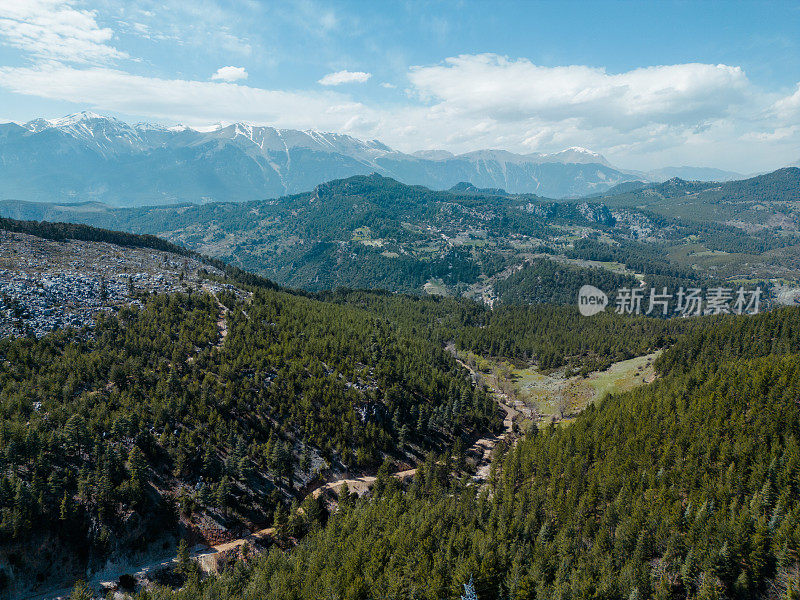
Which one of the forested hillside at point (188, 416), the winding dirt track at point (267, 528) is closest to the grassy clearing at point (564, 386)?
the winding dirt track at point (267, 528)

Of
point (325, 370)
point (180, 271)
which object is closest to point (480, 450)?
point (325, 370)

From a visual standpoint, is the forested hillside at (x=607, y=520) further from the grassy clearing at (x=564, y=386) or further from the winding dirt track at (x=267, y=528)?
the grassy clearing at (x=564, y=386)

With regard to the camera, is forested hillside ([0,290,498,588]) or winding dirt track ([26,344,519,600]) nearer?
winding dirt track ([26,344,519,600])

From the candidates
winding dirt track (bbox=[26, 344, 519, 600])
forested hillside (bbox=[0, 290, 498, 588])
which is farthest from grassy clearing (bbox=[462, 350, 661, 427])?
forested hillside (bbox=[0, 290, 498, 588])

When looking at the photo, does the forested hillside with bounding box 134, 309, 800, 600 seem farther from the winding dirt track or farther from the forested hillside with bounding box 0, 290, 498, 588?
the forested hillside with bounding box 0, 290, 498, 588

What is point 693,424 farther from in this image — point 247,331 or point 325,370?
point 247,331

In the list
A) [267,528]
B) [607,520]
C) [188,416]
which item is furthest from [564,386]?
[188,416]

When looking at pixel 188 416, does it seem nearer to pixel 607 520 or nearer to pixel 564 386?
pixel 607 520

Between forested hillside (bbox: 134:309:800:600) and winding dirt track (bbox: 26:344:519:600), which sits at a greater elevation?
forested hillside (bbox: 134:309:800:600)
